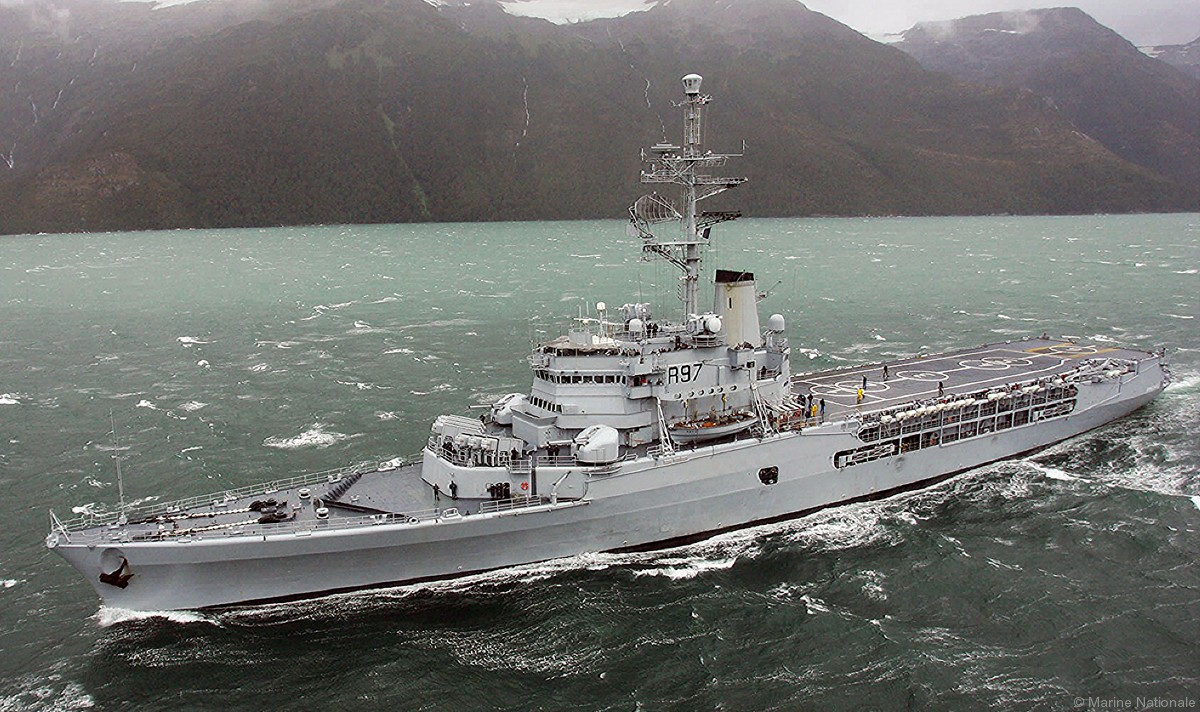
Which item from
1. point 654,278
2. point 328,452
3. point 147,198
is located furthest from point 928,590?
point 147,198

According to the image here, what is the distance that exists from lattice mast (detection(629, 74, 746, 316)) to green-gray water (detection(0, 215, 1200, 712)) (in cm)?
968

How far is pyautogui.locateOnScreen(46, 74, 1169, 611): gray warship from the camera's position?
23.2 m

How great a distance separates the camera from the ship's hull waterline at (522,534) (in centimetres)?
2275

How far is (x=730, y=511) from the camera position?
27.5 metres

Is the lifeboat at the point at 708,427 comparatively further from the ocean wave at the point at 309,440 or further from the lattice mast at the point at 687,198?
the ocean wave at the point at 309,440

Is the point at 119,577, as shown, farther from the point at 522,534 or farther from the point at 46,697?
the point at 522,534

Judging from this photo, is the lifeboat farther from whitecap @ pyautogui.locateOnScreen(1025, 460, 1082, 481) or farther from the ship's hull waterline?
whitecap @ pyautogui.locateOnScreen(1025, 460, 1082, 481)

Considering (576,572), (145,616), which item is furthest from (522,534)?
(145,616)

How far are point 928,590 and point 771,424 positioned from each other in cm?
716

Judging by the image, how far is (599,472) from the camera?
25.0 m

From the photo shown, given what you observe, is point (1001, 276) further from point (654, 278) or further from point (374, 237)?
point (374, 237)

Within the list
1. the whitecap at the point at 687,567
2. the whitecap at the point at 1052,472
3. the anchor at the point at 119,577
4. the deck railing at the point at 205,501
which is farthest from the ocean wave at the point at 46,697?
A: the whitecap at the point at 1052,472

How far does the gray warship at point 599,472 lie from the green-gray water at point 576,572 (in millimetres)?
986

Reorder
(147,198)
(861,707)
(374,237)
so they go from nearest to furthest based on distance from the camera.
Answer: (861,707)
(374,237)
(147,198)
